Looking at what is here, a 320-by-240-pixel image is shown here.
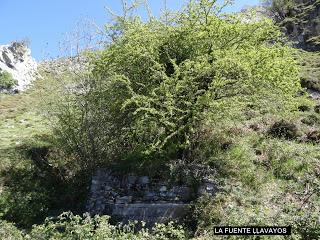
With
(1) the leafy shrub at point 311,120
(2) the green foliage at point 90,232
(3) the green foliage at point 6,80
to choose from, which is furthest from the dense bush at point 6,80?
(1) the leafy shrub at point 311,120

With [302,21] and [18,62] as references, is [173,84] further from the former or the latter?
[18,62]

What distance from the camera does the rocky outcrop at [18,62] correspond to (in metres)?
42.4

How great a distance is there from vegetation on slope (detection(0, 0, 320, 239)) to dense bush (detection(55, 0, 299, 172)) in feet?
0.13

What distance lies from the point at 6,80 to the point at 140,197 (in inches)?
1204

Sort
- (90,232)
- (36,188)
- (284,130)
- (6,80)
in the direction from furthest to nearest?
(6,80) < (284,130) < (36,188) < (90,232)

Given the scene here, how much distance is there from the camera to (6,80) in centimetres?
3991

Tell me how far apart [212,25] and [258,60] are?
6.64 feet

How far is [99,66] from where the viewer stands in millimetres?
15359

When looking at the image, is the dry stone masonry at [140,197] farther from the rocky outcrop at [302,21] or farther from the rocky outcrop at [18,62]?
the rocky outcrop at [18,62]

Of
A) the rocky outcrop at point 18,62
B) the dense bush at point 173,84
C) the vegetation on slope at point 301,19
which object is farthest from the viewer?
the rocky outcrop at point 18,62

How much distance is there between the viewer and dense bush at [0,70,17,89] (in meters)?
39.5

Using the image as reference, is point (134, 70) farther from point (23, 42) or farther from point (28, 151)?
point (23, 42)

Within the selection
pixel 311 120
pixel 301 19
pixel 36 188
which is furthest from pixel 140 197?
pixel 301 19

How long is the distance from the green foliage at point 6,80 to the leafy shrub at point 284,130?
29322mm
